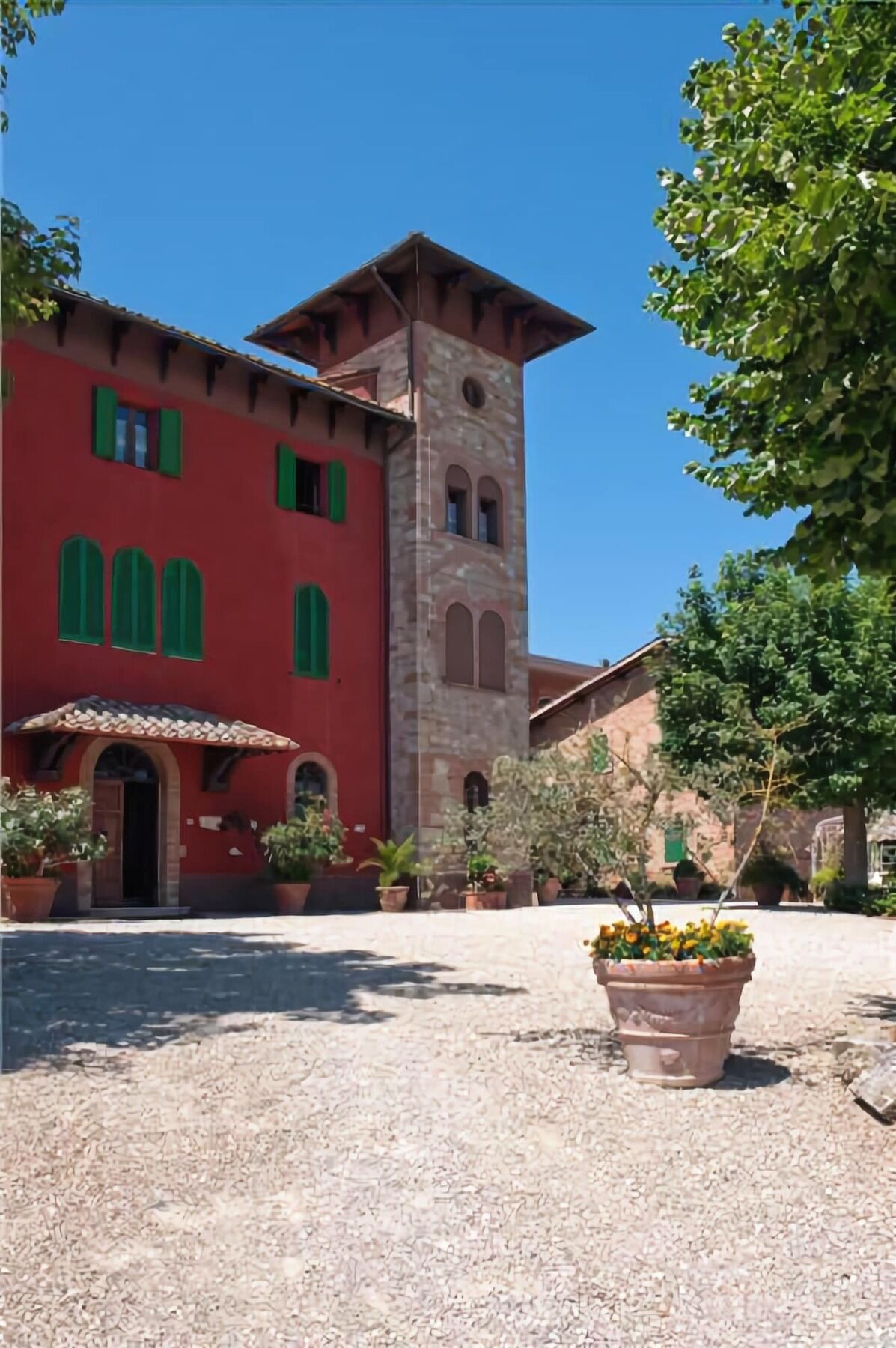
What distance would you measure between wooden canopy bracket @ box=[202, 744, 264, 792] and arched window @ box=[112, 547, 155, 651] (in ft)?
6.39

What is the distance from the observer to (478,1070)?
7562 millimetres

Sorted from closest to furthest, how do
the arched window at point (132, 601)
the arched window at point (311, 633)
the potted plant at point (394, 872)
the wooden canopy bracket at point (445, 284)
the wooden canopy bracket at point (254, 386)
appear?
1. the arched window at point (132, 601)
2. the potted plant at point (394, 872)
3. the wooden canopy bracket at point (254, 386)
4. the arched window at point (311, 633)
5. the wooden canopy bracket at point (445, 284)

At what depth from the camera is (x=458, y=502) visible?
24828 mm

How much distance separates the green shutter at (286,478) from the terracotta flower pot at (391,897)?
7.07 m

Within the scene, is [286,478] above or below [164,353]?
below

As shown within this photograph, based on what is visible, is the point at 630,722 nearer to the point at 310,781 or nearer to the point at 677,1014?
the point at 310,781

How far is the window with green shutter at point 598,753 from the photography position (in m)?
8.70

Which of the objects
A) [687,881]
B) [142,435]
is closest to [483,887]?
[687,881]

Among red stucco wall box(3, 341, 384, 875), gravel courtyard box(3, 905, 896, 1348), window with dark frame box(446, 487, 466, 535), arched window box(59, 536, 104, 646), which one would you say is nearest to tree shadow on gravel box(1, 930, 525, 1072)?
gravel courtyard box(3, 905, 896, 1348)

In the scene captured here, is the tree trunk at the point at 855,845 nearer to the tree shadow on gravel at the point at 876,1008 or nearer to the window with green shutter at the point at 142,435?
the tree shadow on gravel at the point at 876,1008

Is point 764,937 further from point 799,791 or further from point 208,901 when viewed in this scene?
point 208,901

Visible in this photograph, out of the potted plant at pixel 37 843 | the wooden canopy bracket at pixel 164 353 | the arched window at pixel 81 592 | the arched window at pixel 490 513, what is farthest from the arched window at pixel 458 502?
the potted plant at pixel 37 843

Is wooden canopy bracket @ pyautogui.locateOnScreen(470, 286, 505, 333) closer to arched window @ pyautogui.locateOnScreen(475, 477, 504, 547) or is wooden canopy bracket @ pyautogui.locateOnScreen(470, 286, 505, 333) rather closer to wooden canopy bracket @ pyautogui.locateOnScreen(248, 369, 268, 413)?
arched window @ pyautogui.locateOnScreen(475, 477, 504, 547)

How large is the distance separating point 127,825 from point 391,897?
4.90 metres
